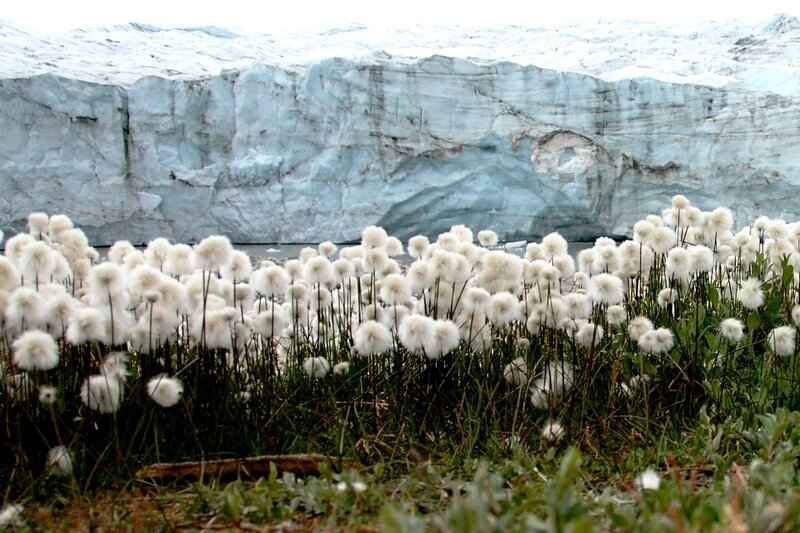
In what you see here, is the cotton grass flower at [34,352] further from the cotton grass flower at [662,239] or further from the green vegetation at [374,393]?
the cotton grass flower at [662,239]

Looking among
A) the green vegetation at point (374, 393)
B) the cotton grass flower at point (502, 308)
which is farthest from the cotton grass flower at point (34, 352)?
the cotton grass flower at point (502, 308)

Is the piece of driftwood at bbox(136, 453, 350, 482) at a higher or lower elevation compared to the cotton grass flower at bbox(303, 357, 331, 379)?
lower

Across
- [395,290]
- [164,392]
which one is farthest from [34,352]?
[395,290]

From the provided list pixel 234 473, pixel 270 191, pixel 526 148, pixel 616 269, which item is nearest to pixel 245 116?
pixel 270 191

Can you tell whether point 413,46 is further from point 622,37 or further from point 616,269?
point 616,269

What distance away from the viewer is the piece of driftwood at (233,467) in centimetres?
117

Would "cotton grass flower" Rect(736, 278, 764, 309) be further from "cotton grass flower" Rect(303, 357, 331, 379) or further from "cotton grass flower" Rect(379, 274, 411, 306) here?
"cotton grass flower" Rect(303, 357, 331, 379)

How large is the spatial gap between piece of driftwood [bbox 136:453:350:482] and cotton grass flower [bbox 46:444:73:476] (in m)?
0.11

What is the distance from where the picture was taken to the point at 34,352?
3.58ft

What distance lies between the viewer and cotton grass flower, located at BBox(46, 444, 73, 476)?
110cm

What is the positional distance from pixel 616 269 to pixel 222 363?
1.18 metres

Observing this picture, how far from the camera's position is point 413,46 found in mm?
14617

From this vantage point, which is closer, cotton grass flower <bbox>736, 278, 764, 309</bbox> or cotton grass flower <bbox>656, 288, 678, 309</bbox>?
cotton grass flower <bbox>736, 278, 764, 309</bbox>

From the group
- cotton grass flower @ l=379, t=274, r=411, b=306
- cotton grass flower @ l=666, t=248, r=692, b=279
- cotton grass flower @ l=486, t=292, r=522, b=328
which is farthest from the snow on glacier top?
cotton grass flower @ l=486, t=292, r=522, b=328
